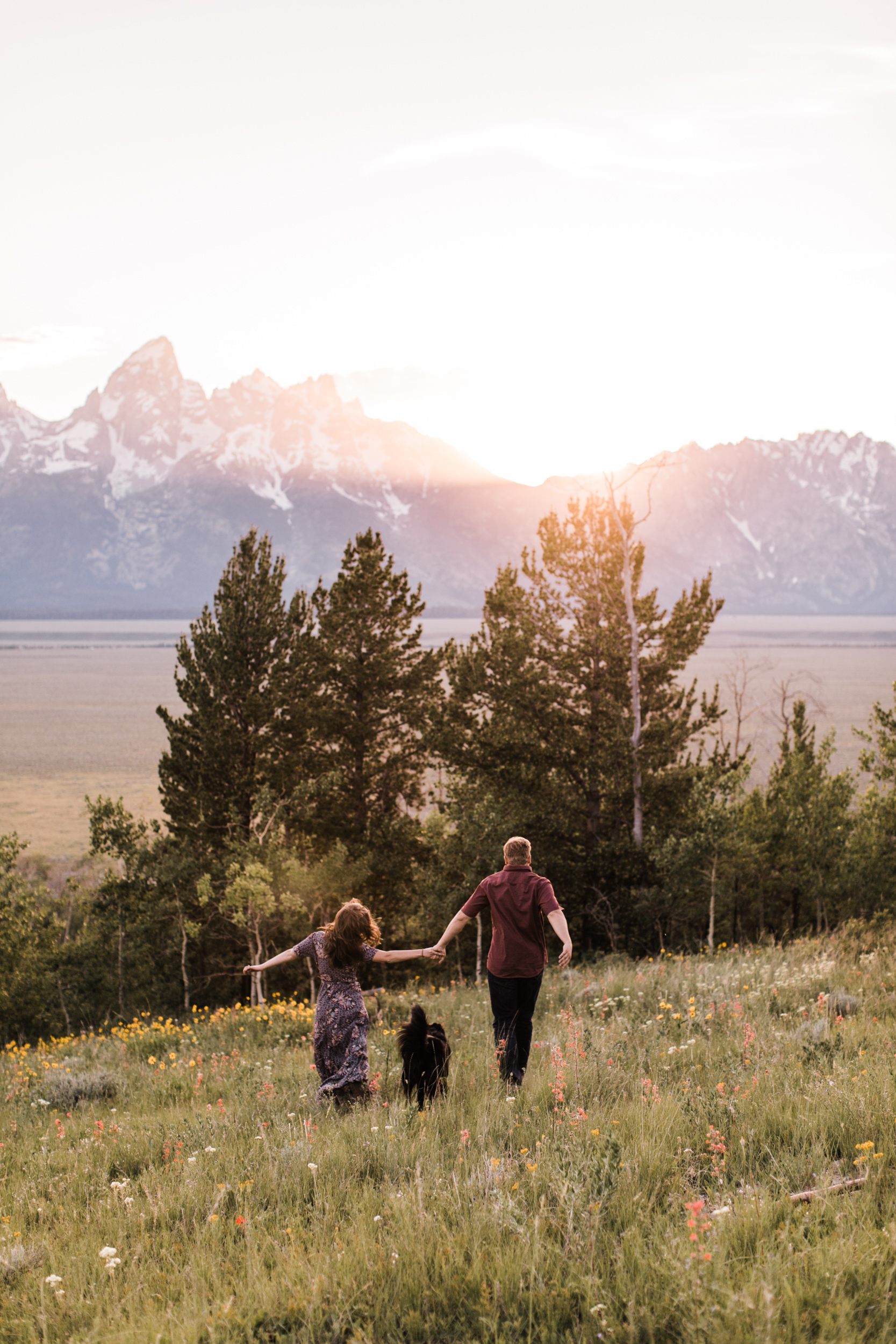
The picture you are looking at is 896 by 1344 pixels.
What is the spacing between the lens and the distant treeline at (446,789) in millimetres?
21891

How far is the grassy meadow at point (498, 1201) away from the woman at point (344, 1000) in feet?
0.87

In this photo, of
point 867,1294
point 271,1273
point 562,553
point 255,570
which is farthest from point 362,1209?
point 255,570

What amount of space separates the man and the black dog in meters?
0.54

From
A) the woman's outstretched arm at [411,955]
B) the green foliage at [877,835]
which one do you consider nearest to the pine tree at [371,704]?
the green foliage at [877,835]

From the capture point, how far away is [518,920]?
6020 mm

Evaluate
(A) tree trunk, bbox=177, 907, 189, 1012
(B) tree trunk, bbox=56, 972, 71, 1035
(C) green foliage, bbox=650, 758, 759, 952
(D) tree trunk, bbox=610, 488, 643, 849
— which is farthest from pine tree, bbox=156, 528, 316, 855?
(B) tree trunk, bbox=56, 972, 71, 1035

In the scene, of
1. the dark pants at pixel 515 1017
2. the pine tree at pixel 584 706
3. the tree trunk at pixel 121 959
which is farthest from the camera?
the tree trunk at pixel 121 959

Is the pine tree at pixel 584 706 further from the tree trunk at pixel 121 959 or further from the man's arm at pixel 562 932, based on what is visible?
the tree trunk at pixel 121 959

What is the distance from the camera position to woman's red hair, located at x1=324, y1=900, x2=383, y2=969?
225 inches

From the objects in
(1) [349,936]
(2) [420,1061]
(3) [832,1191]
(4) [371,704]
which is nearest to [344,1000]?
(1) [349,936]

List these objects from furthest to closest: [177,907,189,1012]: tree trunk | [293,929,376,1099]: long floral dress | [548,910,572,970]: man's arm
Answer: [177,907,189,1012]: tree trunk
[293,929,376,1099]: long floral dress
[548,910,572,970]: man's arm

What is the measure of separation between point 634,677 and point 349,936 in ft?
55.3

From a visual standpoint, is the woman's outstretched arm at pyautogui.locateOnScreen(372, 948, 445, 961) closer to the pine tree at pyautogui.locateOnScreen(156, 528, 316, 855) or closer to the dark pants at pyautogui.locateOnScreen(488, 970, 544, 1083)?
the dark pants at pyautogui.locateOnScreen(488, 970, 544, 1083)

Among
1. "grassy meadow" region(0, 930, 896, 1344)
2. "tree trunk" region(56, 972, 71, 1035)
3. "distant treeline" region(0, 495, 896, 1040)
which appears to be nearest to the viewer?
"grassy meadow" region(0, 930, 896, 1344)
